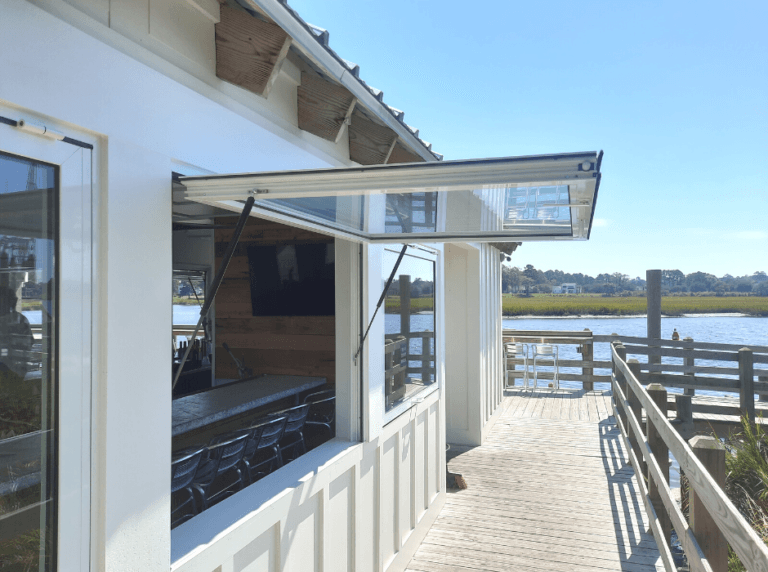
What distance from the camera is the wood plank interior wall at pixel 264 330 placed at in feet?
15.4

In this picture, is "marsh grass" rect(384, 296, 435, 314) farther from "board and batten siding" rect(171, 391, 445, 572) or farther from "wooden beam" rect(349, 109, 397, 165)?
"wooden beam" rect(349, 109, 397, 165)

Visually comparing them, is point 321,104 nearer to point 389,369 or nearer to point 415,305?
point 389,369

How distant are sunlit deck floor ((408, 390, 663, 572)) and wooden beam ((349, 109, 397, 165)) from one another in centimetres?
276

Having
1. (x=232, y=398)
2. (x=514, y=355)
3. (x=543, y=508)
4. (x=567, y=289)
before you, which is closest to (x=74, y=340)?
(x=232, y=398)

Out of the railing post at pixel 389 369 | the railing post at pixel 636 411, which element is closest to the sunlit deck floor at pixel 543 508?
the railing post at pixel 636 411

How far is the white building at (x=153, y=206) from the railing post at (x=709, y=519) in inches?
36.0

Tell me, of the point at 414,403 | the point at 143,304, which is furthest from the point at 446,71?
the point at 143,304

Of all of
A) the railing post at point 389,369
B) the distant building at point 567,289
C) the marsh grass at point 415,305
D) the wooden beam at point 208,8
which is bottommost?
the railing post at point 389,369

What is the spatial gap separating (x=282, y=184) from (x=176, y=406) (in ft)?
7.22

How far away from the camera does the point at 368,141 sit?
122 inches

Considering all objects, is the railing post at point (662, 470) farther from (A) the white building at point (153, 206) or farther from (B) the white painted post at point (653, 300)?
(B) the white painted post at point (653, 300)

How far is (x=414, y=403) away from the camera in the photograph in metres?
4.29

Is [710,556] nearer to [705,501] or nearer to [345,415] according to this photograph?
[705,501]

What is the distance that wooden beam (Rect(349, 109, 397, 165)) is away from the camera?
119 inches
